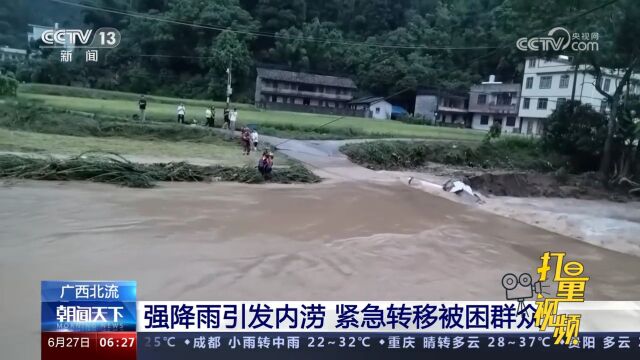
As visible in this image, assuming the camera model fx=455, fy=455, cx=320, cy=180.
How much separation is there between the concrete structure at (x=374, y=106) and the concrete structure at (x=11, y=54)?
7.53 meters

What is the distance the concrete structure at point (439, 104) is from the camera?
397 inches

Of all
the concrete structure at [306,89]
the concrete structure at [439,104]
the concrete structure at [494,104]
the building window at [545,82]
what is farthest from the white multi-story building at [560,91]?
the concrete structure at [306,89]

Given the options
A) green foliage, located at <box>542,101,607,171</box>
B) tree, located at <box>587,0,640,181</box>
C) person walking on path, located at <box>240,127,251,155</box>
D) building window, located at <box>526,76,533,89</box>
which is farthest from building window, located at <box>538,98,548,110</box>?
person walking on path, located at <box>240,127,251,155</box>

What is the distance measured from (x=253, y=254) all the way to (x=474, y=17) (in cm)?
692

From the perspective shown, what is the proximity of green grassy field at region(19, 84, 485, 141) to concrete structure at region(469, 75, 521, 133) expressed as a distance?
964mm

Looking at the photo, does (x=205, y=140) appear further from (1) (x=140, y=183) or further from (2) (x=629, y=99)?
(2) (x=629, y=99)

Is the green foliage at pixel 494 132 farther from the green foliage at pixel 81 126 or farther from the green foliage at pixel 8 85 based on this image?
the green foliage at pixel 8 85

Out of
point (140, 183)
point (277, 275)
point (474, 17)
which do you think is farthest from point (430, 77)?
point (277, 275)

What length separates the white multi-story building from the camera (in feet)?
45.0

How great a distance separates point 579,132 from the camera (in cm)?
1571

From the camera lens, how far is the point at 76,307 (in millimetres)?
2055

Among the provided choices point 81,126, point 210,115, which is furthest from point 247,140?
point 81,126

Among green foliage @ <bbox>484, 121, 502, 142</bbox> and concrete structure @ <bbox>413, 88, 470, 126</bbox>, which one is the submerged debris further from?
green foliage @ <bbox>484, 121, 502, 142</bbox>

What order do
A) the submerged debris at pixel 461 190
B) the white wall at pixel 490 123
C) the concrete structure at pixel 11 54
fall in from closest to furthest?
1. the concrete structure at pixel 11 54
2. the submerged debris at pixel 461 190
3. the white wall at pixel 490 123
